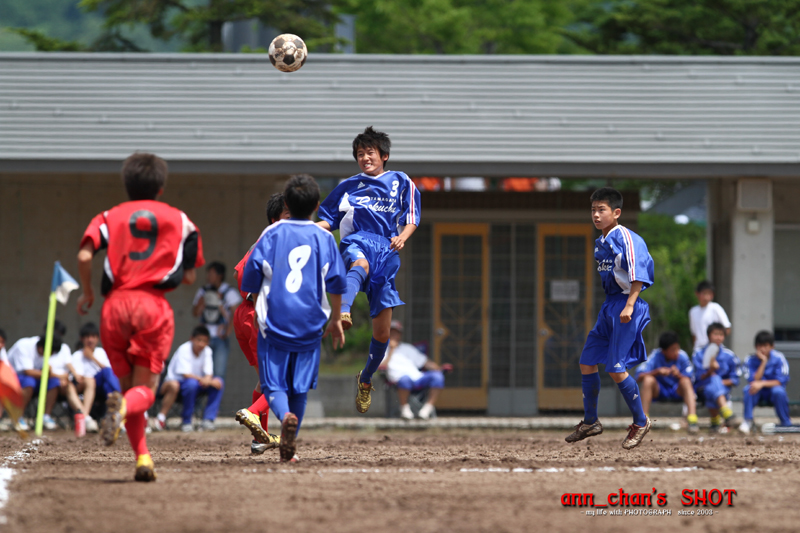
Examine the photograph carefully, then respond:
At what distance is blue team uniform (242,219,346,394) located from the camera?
603 cm

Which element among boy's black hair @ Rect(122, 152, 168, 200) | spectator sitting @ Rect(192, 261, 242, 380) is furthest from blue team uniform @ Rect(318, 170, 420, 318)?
spectator sitting @ Rect(192, 261, 242, 380)

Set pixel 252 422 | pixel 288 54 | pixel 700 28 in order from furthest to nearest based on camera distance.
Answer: pixel 700 28 → pixel 288 54 → pixel 252 422

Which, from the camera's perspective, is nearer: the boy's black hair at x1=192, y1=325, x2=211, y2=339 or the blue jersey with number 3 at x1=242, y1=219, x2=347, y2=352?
the blue jersey with number 3 at x1=242, y1=219, x2=347, y2=352

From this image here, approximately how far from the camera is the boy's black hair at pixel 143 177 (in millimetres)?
5750

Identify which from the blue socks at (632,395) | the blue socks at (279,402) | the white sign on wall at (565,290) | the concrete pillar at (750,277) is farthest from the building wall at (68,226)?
the blue socks at (279,402)

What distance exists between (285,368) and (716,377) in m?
7.62

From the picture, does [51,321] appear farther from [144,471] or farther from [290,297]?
[144,471]

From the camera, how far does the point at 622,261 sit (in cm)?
736

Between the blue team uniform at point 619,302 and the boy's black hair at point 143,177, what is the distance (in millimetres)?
3580

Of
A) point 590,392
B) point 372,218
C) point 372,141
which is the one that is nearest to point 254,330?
point 372,218

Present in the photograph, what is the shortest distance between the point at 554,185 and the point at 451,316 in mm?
9624

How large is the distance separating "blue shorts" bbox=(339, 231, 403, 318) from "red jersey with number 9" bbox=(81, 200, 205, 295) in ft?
6.56

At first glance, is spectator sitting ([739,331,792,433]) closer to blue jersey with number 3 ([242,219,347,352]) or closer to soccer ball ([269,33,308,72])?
soccer ball ([269,33,308,72])

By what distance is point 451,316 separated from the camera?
14742 mm
